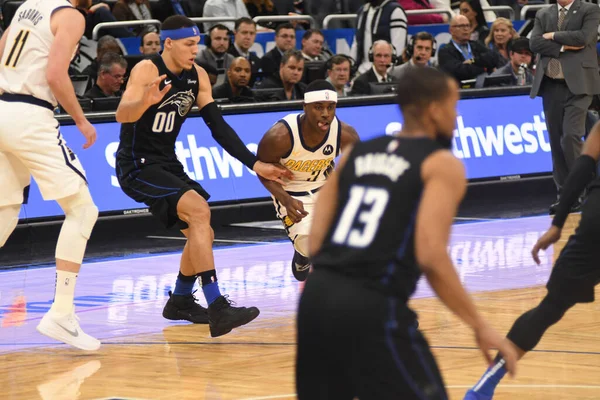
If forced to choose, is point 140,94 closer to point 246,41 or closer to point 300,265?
point 300,265

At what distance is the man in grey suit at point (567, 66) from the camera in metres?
13.0

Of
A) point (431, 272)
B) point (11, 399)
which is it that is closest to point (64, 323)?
point (11, 399)

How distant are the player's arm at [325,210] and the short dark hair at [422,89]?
0.83ft

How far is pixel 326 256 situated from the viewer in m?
3.87

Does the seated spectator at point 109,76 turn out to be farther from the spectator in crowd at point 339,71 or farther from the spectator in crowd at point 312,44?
the spectator in crowd at point 312,44

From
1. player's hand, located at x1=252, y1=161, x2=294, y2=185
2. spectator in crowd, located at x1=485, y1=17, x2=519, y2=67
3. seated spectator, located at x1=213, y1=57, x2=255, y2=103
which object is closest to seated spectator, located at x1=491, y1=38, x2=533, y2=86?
spectator in crowd, located at x1=485, y1=17, x2=519, y2=67

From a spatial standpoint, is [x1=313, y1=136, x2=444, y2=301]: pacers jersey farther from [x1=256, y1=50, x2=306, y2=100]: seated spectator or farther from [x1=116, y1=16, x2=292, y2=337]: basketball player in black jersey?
[x1=256, y1=50, x2=306, y2=100]: seated spectator

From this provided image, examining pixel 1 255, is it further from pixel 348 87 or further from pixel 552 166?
pixel 552 166

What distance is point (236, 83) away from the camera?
1348 centimetres

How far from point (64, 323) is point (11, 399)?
1083 mm

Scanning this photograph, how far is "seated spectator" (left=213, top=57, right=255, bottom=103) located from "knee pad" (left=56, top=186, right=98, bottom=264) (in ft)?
20.6

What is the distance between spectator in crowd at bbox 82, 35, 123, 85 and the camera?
13.6 metres

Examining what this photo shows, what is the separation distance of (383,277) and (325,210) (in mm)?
334

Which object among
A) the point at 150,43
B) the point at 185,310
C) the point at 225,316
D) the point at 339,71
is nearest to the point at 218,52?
the point at 150,43
